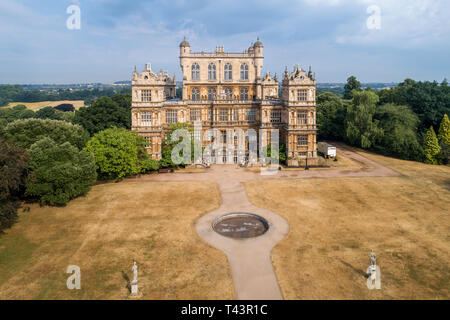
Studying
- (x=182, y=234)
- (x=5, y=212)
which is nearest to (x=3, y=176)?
(x=5, y=212)

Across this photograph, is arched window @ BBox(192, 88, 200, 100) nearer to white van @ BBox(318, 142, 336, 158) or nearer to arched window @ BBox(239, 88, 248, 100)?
arched window @ BBox(239, 88, 248, 100)

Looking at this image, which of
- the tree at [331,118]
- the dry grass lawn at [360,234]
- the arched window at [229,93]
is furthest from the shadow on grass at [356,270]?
the tree at [331,118]

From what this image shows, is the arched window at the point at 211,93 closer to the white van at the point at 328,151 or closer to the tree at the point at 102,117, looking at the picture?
the tree at the point at 102,117

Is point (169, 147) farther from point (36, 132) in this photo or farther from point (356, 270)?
point (356, 270)

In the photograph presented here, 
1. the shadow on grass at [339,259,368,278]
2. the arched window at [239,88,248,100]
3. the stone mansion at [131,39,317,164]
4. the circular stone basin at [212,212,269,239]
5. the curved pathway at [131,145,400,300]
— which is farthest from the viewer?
the arched window at [239,88,248,100]

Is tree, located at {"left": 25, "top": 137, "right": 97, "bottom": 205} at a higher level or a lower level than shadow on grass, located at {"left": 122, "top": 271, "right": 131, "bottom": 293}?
higher

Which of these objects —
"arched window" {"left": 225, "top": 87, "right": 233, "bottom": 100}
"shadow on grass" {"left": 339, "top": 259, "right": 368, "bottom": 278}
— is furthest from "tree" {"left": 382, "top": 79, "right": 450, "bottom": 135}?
"shadow on grass" {"left": 339, "top": 259, "right": 368, "bottom": 278}
